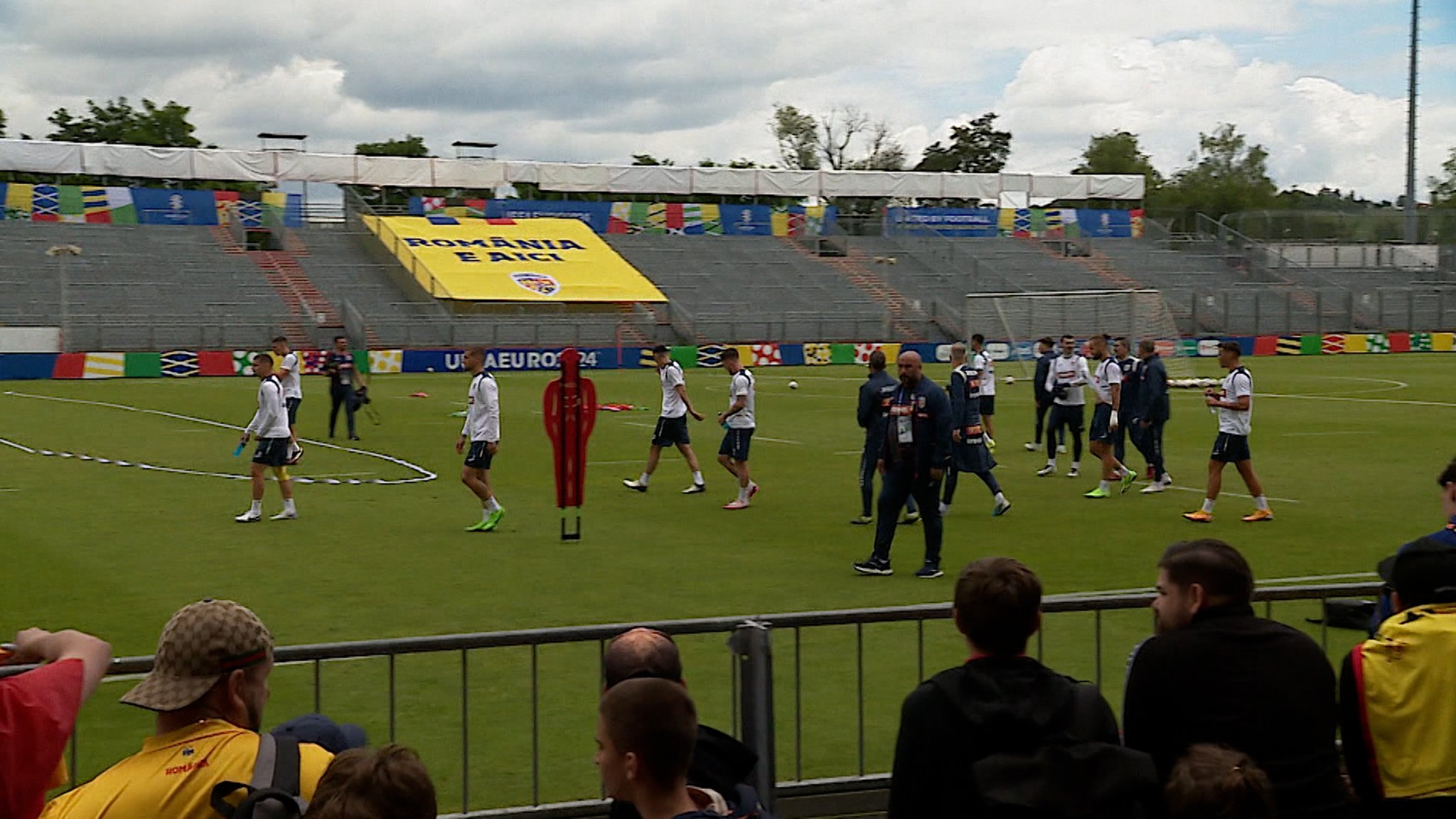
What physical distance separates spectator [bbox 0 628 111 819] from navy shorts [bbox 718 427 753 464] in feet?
51.9

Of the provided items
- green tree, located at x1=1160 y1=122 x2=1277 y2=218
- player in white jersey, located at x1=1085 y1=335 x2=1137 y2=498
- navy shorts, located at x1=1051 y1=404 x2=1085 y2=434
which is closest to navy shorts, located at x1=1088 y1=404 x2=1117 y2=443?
player in white jersey, located at x1=1085 y1=335 x2=1137 y2=498

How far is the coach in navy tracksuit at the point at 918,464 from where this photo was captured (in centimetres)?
1462

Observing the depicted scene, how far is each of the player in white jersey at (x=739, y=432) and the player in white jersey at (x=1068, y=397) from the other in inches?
206

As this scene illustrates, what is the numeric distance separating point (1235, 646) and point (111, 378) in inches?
1902

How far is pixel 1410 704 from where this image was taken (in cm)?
484

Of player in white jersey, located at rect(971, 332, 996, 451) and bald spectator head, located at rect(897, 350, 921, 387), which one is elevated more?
bald spectator head, located at rect(897, 350, 921, 387)

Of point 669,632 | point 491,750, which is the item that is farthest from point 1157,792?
point 491,750

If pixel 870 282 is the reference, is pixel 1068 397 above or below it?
below

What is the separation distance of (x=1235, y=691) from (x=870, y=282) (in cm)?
7090

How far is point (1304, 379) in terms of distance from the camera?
154ft

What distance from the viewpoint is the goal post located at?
51281 mm

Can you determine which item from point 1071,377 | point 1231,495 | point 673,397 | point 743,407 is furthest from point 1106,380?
point 673,397

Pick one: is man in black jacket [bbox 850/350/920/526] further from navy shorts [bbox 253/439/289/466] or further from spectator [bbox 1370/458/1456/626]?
spectator [bbox 1370/458/1456/626]

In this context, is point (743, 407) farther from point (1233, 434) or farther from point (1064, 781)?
point (1064, 781)
